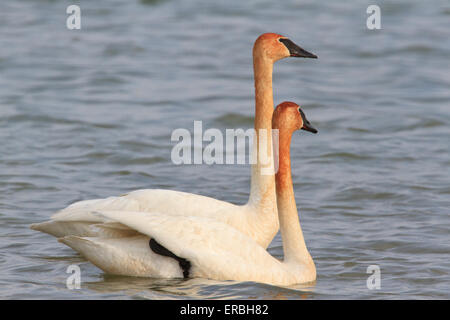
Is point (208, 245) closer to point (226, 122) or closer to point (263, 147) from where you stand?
point (263, 147)

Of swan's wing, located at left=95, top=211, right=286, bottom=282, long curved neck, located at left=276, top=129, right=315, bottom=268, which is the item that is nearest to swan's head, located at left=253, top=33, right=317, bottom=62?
long curved neck, located at left=276, top=129, right=315, bottom=268

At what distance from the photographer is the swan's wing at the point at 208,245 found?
6422 mm

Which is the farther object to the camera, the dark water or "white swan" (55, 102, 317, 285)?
the dark water

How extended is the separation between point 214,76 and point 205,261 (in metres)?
9.32

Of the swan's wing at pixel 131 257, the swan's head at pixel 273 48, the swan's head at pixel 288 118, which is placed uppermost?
the swan's head at pixel 273 48

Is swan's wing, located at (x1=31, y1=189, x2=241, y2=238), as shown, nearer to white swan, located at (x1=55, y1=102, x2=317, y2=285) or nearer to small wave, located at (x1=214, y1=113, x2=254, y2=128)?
white swan, located at (x1=55, y1=102, x2=317, y2=285)

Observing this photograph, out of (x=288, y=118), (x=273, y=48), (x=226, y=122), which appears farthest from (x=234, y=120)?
(x=288, y=118)

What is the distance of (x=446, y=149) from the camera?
1149cm

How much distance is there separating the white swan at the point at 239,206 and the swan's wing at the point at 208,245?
55 centimetres

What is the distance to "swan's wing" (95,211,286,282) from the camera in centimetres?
642

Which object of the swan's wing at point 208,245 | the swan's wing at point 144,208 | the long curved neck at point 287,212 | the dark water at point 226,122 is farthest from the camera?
the dark water at point 226,122

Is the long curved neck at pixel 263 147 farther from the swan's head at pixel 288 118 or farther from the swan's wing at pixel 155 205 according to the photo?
the swan's head at pixel 288 118

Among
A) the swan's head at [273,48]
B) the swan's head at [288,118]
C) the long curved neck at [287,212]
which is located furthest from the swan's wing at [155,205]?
the swan's head at [273,48]
